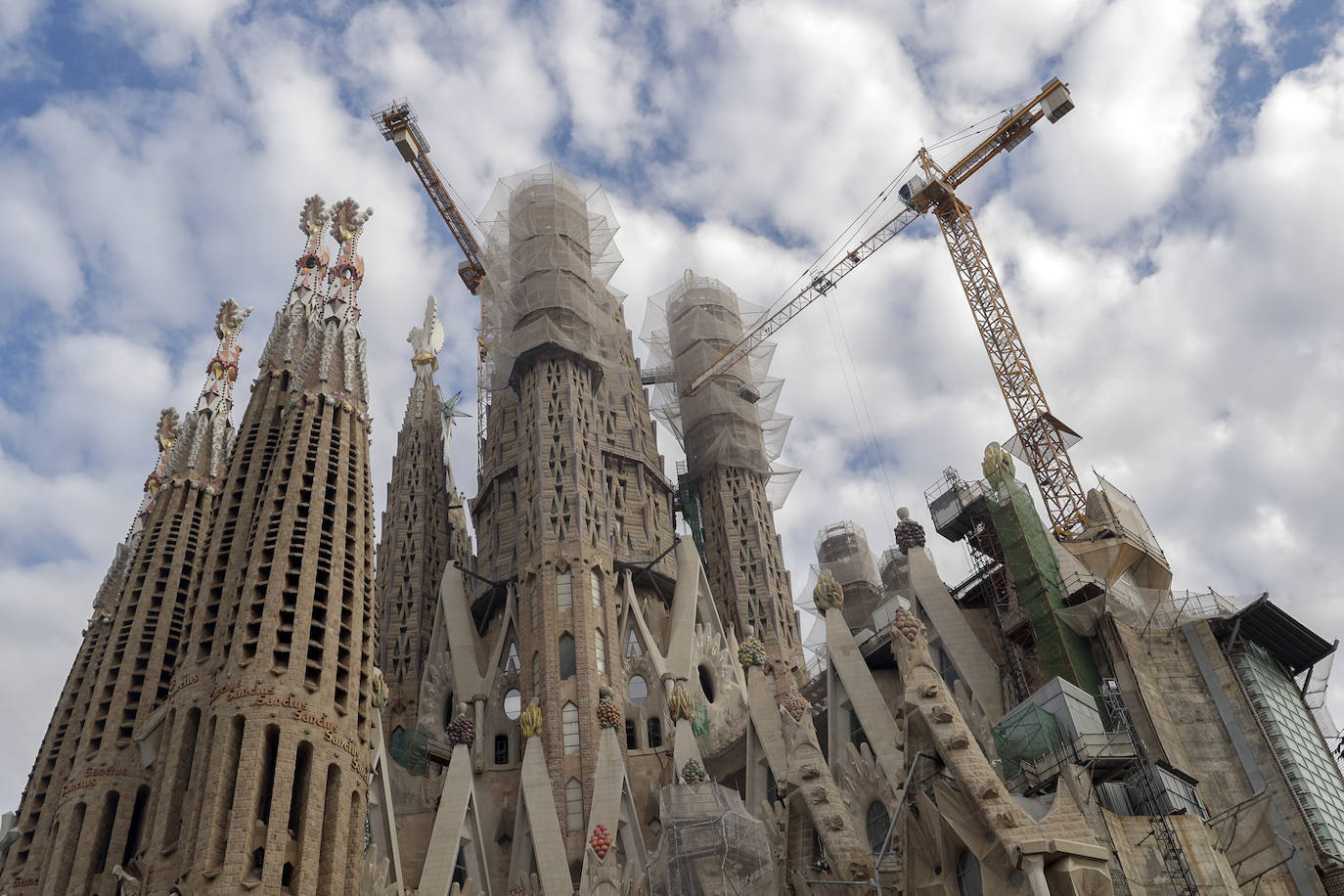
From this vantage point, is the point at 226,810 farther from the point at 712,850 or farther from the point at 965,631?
the point at 965,631

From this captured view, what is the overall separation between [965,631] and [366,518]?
59.8 ft

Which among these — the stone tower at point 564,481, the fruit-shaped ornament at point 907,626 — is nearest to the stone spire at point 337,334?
the stone tower at point 564,481

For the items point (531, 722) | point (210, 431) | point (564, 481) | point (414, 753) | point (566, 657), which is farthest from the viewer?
point (210, 431)

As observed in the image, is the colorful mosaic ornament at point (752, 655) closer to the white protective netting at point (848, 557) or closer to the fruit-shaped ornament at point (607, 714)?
the fruit-shaped ornament at point (607, 714)

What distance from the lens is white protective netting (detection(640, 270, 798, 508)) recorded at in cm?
5728

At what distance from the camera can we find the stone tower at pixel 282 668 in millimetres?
28391

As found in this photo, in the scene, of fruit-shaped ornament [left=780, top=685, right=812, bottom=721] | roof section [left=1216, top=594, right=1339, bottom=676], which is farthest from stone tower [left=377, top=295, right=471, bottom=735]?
roof section [left=1216, top=594, right=1339, bottom=676]

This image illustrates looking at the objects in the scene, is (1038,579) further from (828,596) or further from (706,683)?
(706,683)

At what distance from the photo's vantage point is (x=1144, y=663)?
3152cm

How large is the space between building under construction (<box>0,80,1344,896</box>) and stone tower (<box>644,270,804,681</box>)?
0.24 meters

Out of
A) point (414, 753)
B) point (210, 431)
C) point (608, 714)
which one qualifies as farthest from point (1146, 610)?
point (210, 431)

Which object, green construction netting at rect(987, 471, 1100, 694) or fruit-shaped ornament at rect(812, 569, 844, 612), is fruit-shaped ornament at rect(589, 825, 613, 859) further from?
green construction netting at rect(987, 471, 1100, 694)

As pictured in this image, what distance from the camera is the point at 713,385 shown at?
193ft

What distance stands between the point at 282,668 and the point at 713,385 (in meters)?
31.3
